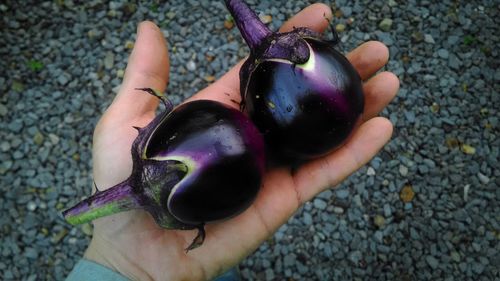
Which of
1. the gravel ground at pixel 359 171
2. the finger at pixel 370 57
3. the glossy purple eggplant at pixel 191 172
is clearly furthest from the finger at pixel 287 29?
the gravel ground at pixel 359 171

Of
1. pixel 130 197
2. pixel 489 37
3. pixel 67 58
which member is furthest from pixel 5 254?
pixel 489 37

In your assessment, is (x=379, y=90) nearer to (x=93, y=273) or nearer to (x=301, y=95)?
(x=301, y=95)

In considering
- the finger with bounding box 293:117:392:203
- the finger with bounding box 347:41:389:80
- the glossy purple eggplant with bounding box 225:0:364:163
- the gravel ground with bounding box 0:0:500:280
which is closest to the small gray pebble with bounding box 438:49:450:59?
the gravel ground with bounding box 0:0:500:280

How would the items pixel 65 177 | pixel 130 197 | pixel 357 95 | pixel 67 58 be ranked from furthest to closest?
pixel 67 58, pixel 65 177, pixel 357 95, pixel 130 197

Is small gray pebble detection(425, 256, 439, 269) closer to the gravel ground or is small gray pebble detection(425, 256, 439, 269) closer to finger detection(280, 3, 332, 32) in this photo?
the gravel ground

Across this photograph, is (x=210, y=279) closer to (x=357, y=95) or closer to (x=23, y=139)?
(x=357, y=95)

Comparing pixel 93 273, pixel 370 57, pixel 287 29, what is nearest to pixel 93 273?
pixel 93 273

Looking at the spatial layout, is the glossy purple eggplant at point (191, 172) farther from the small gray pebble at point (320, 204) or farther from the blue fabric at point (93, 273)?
the small gray pebble at point (320, 204)
